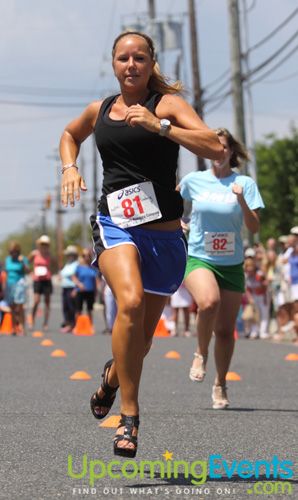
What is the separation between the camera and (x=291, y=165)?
6781 centimetres

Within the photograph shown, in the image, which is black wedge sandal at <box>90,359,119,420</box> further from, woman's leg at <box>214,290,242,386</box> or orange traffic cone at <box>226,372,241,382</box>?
orange traffic cone at <box>226,372,241,382</box>

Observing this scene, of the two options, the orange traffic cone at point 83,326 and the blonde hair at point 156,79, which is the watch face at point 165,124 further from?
the orange traffic cone at point 83,326

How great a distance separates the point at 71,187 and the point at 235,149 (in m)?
3.40

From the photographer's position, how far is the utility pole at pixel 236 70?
2720 centimetres

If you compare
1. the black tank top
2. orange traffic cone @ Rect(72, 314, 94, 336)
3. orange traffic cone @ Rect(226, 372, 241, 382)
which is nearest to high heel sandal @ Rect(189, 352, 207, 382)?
the black tank top

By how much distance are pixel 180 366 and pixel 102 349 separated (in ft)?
12.7

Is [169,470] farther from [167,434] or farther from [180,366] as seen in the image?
[180,366]

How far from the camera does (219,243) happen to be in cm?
909

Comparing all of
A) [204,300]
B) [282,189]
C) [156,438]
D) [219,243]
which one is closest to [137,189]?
[156,438]

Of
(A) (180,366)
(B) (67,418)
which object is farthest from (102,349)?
(B) (67,418)

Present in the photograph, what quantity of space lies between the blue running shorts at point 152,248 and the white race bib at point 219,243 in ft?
8.92

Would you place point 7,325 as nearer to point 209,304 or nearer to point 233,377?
point 233,377

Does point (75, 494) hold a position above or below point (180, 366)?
above
